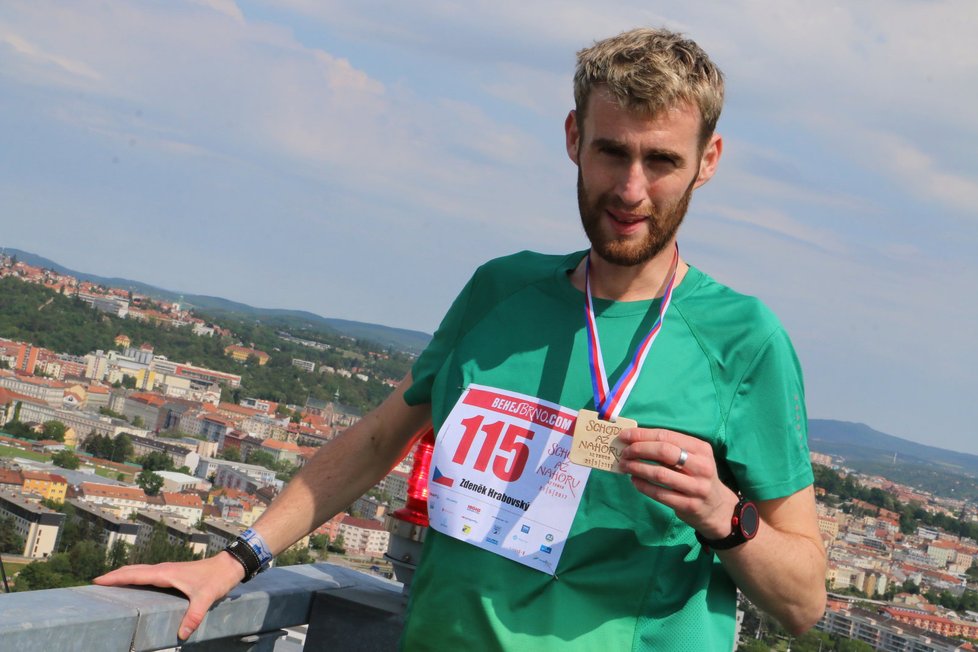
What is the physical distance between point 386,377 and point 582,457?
57.3m

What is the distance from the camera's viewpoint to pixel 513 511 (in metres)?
1.45

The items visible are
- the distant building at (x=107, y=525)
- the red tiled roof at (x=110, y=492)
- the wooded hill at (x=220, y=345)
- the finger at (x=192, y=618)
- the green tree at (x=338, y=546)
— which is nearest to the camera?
the finger at (x=192, y=618)

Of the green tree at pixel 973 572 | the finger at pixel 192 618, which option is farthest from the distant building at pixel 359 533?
the green tree at pixel 973 572

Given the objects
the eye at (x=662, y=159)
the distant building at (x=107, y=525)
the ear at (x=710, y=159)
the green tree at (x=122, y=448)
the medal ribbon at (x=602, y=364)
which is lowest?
the green tree at (x=122, y=448)

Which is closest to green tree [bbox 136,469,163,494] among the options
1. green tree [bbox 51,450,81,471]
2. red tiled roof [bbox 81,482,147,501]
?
green tree [bbox 51,450,81,471]

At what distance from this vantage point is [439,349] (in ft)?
5.41

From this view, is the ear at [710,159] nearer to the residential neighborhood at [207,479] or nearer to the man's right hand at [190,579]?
the man's right hand at [190,579]

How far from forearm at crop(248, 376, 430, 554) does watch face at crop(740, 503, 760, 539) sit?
1.98 ft

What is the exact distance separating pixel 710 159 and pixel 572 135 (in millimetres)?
198

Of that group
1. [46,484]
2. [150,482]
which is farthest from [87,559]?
[150,482]

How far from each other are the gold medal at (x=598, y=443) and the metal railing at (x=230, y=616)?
2.18ft

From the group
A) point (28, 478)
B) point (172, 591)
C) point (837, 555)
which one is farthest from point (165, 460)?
point (172, 591)

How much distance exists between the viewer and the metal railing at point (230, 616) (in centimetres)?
137

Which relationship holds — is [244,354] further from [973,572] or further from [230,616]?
[230,616]
